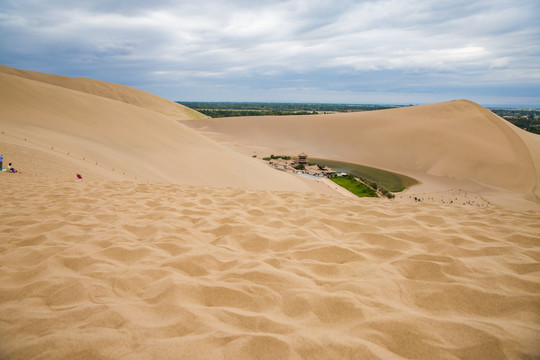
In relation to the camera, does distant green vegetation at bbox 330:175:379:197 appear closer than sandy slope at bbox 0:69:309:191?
No

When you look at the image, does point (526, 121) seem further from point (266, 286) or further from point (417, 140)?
point (266, 286)

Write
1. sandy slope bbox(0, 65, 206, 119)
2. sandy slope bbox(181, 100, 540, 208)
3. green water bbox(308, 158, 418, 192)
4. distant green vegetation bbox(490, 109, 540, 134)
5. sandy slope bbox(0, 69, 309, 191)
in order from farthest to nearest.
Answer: sandy slope bbox(0, 65, 206, 119) < distant green vegetation bbox(490, 109, 540, 134) < sandy slope bbox(181, 100, 540, 208) < green water bbox(308, 158, 418, 192) < sandy slope bbox(0, 69, 309, 191)

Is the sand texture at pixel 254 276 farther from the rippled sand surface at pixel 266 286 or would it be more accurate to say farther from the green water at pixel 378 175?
the green water at pixel 378 175

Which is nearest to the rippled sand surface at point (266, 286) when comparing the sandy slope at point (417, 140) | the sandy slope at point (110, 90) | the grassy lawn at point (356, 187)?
the grassy lawn at point (356, 187)

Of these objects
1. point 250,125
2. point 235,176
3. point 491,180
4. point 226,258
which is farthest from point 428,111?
point 226,258

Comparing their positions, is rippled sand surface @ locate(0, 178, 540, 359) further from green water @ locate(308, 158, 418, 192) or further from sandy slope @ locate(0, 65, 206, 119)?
sandy slope @ locate(0, 65, 206, 119)

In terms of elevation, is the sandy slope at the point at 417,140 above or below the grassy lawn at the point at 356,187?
above

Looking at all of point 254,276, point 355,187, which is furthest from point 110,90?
point 254,276

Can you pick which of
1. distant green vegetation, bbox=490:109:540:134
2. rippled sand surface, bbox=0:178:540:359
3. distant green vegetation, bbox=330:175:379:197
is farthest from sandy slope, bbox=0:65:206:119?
distant green vegetation, bbox=490:109:540:134
